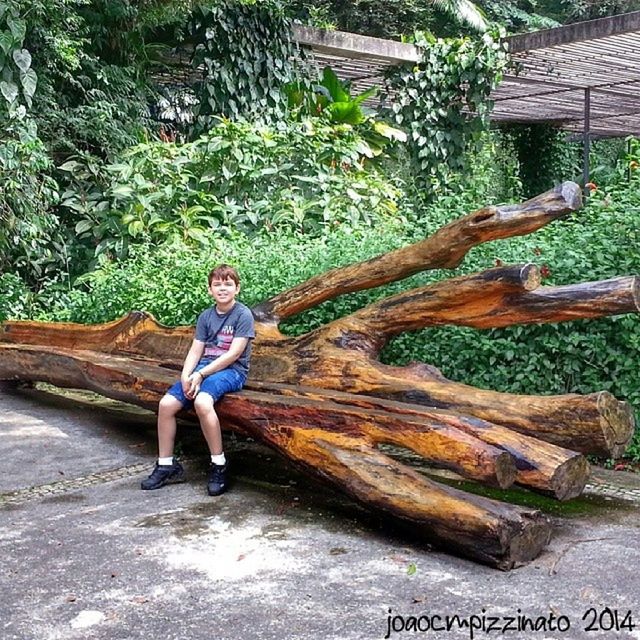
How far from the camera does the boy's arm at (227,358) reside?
4.68 metres

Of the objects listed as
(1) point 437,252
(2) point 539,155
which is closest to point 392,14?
(2) point 539,155

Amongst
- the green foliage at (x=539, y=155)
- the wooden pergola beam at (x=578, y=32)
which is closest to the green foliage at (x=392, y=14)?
the green foliage at (x=539, y=155)

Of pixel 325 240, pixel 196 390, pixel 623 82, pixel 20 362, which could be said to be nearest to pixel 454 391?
pixel 196 390

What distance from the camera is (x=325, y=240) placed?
295 inches

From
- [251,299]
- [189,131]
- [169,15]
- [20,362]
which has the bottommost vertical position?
[20,362]

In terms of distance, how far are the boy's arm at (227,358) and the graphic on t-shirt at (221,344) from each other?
7 centimetres

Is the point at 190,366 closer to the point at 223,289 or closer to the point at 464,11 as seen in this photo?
the point at 223,289

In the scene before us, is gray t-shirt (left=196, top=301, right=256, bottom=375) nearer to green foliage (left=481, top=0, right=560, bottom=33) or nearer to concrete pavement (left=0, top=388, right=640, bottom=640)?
concrete pavement (left=0, top=388, right=640, bottom=640)

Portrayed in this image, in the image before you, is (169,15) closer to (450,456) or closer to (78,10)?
(78,10)

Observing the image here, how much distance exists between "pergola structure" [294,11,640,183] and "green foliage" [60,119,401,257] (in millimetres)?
1959

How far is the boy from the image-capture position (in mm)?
4512

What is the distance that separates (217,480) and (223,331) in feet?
2.72

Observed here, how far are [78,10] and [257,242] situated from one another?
4.40 m

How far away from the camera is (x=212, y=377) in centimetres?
466
